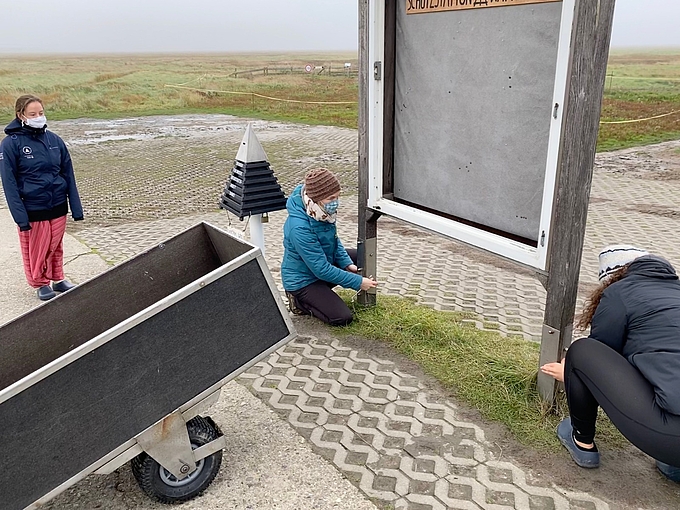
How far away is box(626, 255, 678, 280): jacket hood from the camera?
2.82m

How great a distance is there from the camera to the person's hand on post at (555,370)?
3.26 metres

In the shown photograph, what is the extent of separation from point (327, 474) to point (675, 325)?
1.78 m

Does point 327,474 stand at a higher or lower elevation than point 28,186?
lower

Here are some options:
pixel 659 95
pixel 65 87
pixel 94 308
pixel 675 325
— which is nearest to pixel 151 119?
pixel 65 87

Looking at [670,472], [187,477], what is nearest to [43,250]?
[187,477]

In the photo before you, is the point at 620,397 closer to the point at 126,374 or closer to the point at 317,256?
the point at 126,374

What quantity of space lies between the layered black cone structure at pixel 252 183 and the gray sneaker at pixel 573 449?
108 inches

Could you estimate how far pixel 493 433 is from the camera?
3.46 meters

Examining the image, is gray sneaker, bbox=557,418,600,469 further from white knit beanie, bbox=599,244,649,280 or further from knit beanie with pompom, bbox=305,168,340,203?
knit beanie with pompom, bbox=305,168,340,203

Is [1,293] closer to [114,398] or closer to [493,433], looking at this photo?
[114,398]

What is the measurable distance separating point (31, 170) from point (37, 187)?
0.15m

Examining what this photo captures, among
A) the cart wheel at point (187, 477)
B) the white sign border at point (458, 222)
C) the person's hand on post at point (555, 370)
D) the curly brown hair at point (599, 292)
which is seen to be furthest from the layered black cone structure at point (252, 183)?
the curly brown hair at point (599, 292)

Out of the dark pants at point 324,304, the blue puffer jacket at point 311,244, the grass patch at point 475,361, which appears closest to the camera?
the grass patch at point 475,361

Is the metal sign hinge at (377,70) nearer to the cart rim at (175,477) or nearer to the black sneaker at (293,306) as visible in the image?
the black sneaker at (293,306)
